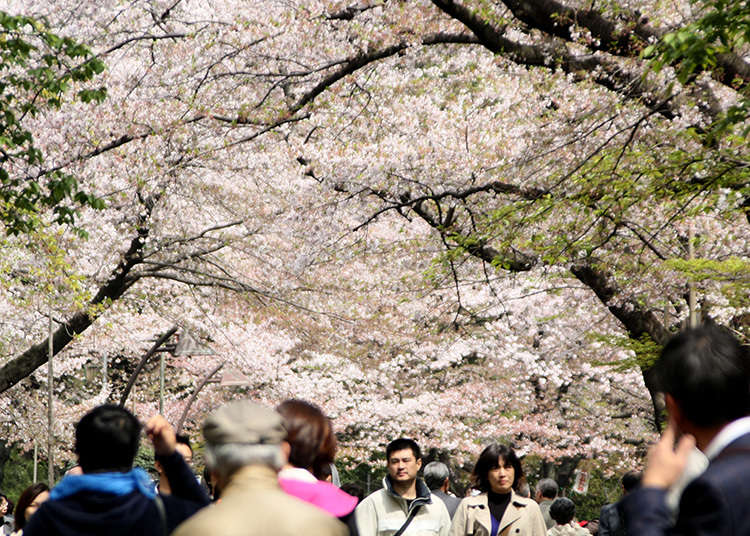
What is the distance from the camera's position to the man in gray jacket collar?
17.6 feet

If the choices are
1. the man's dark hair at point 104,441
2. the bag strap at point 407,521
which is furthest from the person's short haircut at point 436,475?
the man's dark hair at point 104,441

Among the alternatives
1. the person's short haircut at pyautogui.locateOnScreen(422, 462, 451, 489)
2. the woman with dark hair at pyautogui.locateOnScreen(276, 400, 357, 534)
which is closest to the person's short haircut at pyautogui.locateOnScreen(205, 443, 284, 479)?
the woman with dark hair at pyautogui.locateOnScreen(276, 400, 357, 534)

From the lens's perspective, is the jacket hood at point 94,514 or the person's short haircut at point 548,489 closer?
the jacket hood at point 94,514

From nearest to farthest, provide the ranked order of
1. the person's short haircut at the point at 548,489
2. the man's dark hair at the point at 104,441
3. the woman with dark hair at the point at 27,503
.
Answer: the man's dark hair at the point at 104,441, the woman with dark hair at the point at 27,503, the person's short haircut at the point at 548,489

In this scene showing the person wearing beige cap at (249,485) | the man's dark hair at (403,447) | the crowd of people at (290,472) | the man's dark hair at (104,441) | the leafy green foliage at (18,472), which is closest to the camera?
the crowd of people at (290,472)

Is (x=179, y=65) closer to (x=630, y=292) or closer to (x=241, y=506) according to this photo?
(x=630, y=292)

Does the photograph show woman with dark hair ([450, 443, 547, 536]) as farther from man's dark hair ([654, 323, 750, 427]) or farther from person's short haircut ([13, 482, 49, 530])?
man's dark hair ([654, 323, 750, 427])

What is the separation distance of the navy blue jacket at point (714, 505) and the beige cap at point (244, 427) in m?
1.00

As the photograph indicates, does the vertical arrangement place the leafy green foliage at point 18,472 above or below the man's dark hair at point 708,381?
above

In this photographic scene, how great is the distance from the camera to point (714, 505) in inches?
75.8

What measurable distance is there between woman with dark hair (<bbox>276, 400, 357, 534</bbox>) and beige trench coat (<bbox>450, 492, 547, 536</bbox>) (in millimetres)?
2616

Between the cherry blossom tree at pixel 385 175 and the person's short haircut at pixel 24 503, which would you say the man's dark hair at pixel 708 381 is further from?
the cherry blossom tree at pixel 385 175

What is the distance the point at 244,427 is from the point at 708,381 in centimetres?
120

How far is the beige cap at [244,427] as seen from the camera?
2555 millimetres
